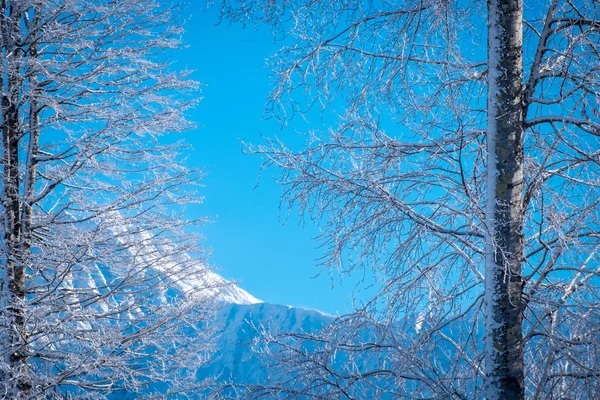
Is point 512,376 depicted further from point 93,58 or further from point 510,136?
point 93,58

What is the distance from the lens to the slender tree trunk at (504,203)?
3.24 m

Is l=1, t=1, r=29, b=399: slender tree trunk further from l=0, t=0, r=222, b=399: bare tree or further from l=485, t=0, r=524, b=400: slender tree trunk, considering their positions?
l=485, t=0, r=524, b=400: slender tree trunk

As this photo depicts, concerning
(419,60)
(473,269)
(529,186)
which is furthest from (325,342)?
(419,60)

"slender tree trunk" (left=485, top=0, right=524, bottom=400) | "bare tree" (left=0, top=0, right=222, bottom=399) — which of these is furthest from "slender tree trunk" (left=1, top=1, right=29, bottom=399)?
"slender tree trunk" (left=485, top=0, right=524, bottom=400)

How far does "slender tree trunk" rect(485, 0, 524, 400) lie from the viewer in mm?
3242

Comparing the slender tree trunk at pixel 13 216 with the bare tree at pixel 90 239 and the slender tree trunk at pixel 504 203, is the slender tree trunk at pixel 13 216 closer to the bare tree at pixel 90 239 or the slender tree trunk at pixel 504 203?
the bare tree at pixel 90 239

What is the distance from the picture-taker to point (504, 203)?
330 centimetres

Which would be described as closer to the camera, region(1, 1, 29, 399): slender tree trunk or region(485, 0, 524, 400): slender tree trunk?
region(485, 0, 524, 400): slender tree trunk

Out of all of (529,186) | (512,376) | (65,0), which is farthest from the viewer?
(65,0)

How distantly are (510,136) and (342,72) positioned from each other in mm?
1295

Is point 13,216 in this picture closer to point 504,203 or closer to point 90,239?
point 90,239

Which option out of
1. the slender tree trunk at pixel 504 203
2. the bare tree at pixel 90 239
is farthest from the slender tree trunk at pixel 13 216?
the slender tree trunk at pixel 504 203

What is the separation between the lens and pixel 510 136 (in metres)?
3.40

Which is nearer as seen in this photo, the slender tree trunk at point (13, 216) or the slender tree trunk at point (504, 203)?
the slender tree trunk at point (504, 203)
